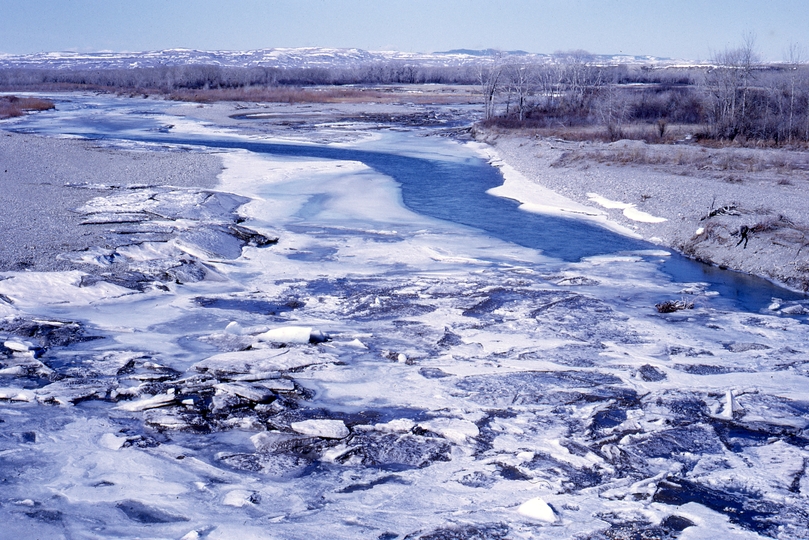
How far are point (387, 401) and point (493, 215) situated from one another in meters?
9.85

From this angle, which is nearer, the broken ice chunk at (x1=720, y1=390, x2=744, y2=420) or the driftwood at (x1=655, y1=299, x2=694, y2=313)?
the broken ice chunk at (x1=720, y1=390, x2=744, y2=420)

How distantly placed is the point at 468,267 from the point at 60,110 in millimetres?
42923

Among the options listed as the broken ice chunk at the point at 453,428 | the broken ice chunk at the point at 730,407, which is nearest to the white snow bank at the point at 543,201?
the broken ice chunk at the point at 730,407

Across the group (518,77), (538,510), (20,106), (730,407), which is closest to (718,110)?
(518,77)

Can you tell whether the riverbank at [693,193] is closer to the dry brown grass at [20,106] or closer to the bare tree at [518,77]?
the bare tree at [518,77]

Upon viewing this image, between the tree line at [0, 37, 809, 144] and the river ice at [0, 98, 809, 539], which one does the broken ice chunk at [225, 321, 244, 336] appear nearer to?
the river ice at [0, 98, 809, 539]

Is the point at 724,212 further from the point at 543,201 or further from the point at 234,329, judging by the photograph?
the point at 234,329

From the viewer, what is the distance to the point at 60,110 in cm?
4584

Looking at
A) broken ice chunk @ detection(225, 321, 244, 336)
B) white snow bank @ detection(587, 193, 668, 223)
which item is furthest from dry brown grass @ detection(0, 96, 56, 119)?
broken ice chunk @ detection(225, 321, 244, 336)

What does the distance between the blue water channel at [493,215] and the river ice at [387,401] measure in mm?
637

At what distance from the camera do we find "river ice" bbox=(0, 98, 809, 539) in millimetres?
4680

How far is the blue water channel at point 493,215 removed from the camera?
11.0 meters

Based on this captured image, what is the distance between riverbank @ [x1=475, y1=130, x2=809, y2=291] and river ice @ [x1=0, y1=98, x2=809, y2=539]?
184 centimetres

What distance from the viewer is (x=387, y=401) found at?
6453mm
